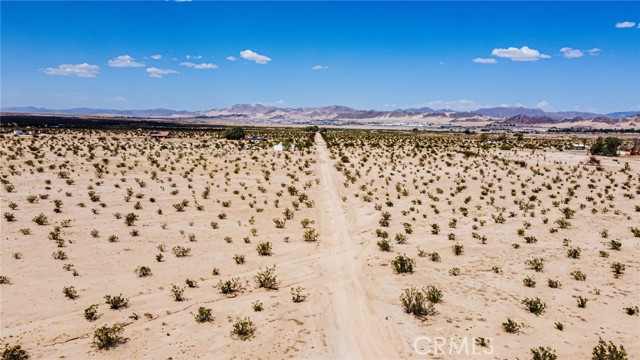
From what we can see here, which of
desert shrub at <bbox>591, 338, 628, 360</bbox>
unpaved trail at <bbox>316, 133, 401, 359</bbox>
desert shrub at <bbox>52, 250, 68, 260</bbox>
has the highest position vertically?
desert shrub at <bbox>52, 250, 68, 260</bbox>

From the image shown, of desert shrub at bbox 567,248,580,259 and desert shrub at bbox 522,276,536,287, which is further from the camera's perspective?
desert shrub at bbox 567,248,580,259

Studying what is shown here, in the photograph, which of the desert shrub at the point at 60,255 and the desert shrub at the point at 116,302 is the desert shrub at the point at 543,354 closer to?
the desert shrub at the point at 116,302

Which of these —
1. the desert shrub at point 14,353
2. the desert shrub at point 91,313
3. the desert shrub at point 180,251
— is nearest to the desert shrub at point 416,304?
the desert shrub at point 91,313

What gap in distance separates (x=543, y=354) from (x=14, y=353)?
38.8 feet

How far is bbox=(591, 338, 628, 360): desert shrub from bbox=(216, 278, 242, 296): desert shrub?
9677 mm

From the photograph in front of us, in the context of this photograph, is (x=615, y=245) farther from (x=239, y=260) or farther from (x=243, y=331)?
(x=243, y=331)

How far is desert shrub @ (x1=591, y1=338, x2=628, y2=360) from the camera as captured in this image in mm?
9067

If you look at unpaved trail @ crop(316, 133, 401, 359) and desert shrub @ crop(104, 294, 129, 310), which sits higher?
desert shrub @ crop(104, 294, 129, 310)

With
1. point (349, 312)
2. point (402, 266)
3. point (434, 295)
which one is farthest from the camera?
point (402, 266)

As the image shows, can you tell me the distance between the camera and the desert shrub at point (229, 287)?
42.1 feet

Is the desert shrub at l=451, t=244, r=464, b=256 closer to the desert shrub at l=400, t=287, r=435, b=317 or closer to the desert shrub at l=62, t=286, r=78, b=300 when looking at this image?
the desert shrub at l=400, t=287, r=435, b=317

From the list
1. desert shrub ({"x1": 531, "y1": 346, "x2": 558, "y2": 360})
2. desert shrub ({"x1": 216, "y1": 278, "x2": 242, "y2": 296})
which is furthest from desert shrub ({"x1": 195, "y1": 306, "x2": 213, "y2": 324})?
desert shrub ({"x1": 531, "y1": 346, "x2": 558, "y2": 360})

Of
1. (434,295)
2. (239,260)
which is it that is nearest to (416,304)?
(434,295)

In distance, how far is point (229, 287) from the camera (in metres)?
12.9
